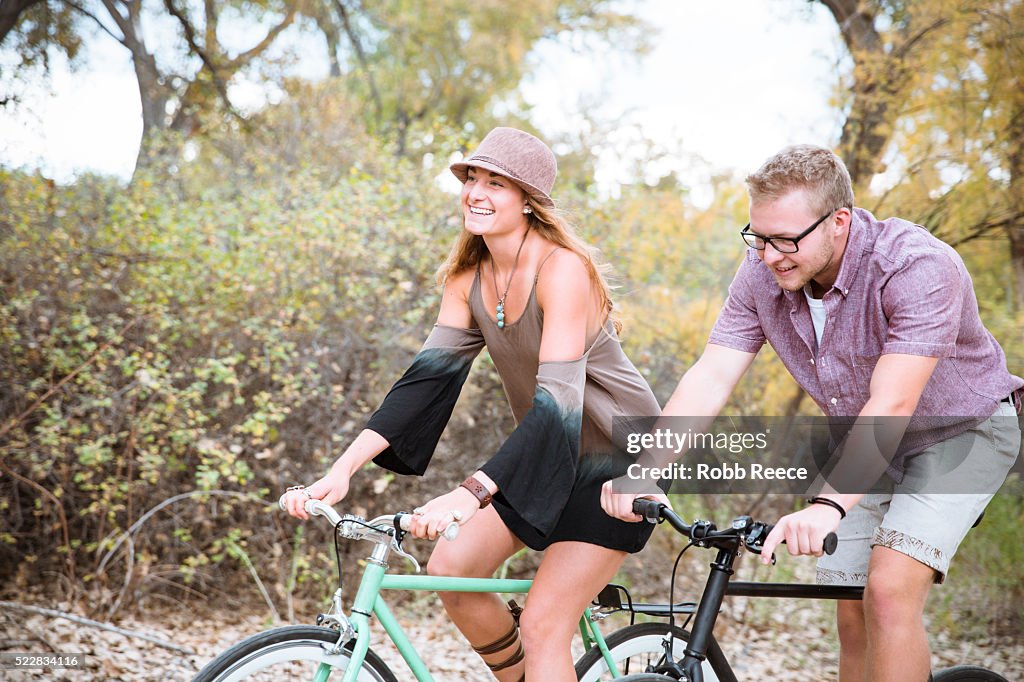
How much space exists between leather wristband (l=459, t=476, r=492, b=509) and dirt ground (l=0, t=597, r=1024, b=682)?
2.80 metres

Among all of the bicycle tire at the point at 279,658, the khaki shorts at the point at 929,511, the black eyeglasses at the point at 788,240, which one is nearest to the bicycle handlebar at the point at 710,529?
the khaki shorts at the point at 929,511

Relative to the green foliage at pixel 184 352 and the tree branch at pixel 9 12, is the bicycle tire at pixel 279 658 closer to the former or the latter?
the green foliage at pixel 184 352

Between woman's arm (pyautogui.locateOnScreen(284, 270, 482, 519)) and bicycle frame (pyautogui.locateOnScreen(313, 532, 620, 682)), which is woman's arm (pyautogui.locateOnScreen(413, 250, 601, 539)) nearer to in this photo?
bicycle frame (pyautogui.locateOnScreen(313, 532, 620, 682))

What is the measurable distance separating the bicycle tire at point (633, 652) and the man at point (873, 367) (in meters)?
0.46

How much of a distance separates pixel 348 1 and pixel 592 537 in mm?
8924

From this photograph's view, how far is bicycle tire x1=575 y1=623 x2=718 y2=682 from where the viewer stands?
9.18ft

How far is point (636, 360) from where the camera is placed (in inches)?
234

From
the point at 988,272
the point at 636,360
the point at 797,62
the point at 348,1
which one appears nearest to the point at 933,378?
the point at 636,360

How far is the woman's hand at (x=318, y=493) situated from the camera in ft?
7.61

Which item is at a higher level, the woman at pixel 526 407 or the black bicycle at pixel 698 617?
the woman at pixel 526 407

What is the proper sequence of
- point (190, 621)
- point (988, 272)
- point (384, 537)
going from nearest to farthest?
point (384, 537), point (190, 621), point (988, 272)

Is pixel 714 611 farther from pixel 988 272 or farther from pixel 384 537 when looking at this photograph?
pixel 988 272

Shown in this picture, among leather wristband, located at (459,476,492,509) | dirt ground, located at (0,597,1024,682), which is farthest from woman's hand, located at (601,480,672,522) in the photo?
dirt ground, located at (0,597,1024,682)

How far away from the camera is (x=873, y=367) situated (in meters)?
2.47
